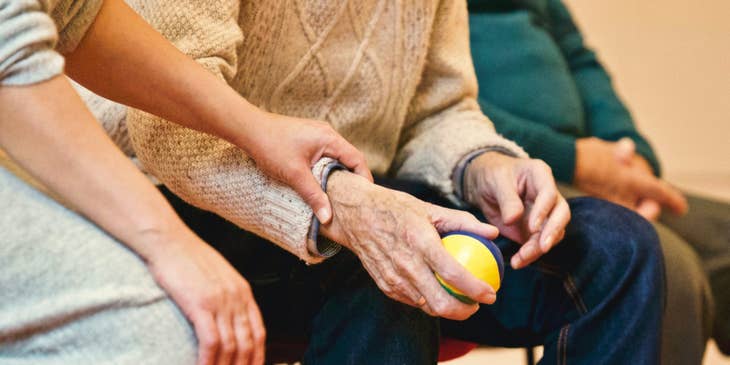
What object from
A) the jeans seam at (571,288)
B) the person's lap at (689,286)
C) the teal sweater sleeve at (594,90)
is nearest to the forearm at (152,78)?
the jeans seam at (571,288)

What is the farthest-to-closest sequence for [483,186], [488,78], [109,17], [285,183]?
[488,78]
[483,186]
[285,183]
[109,17]

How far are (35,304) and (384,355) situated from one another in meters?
0.39

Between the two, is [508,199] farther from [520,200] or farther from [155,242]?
[155,242]

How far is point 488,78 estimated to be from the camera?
1680mm

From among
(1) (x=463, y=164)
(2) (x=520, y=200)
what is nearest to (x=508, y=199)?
(2) (x=520, y=200)

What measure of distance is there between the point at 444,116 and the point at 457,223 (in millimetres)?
399

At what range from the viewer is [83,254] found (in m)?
0.60

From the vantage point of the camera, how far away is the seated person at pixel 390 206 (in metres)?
0.80

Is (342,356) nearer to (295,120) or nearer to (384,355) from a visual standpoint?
(384,355)

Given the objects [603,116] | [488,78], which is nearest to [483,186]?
[488,78]

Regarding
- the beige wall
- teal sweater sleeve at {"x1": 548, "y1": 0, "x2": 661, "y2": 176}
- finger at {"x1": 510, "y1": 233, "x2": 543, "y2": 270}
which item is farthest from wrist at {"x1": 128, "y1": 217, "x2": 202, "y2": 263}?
the beige wall

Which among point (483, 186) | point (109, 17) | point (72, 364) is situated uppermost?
point (109, 17)

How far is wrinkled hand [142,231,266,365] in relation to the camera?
0.61m

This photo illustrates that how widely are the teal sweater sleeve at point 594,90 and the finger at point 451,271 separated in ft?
3.91
